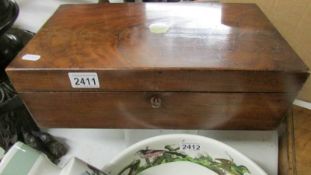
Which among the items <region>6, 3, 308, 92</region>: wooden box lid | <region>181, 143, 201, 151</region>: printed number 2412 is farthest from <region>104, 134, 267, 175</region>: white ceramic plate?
<region>6, 3, 308, 92</region>: wooden box lid

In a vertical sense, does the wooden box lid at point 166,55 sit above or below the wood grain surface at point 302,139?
above

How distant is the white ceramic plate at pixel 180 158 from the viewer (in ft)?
1.47

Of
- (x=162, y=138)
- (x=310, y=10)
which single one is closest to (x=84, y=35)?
(x=162, y=138)

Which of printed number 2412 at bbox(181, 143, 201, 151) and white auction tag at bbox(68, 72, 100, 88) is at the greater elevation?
white auction tag at bbox(68, 72, 100, 88)

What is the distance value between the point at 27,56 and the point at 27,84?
1.6 inches

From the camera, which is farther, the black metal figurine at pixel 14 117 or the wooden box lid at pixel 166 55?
the black metal figurine at pixel 14 117

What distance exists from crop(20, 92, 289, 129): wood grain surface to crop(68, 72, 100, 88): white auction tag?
2cm

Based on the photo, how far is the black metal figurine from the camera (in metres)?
0.54

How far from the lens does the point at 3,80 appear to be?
0.55 metres

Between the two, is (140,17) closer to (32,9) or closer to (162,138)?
(162,138)

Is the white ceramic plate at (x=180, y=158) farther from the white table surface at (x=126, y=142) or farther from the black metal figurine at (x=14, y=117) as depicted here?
the black metal figurine at (x=14, y=117)

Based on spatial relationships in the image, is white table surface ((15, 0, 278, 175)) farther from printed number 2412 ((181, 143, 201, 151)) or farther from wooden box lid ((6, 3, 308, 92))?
wooden box lid ((6, 3, 308, 92))

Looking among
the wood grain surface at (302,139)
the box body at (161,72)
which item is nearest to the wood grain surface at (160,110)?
the box body at (161,72)

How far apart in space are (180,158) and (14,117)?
344 millimetres
